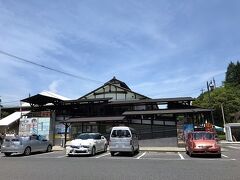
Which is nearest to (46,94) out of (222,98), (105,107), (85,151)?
(105,107)

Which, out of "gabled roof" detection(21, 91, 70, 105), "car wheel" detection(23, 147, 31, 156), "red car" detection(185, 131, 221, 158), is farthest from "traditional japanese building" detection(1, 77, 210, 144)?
"red car" detection(185, 131, 221, 158)

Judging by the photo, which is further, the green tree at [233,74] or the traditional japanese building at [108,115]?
the green tree at [233,74]

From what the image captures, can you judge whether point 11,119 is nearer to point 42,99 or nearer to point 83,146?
point 42,99

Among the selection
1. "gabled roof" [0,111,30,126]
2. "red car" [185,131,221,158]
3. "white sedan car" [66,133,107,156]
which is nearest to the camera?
"red car" [185,131,221,158]

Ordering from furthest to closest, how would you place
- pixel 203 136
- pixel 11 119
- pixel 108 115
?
pixel 11 119 < pixel 108 115 < pixel 203 136

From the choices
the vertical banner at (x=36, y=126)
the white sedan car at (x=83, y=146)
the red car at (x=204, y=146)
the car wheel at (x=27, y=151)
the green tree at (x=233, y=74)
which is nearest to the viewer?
the red car at (x=204, y=146)

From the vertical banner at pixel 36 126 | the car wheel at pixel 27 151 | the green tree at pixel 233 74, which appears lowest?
the car wheel at pixel 27 151

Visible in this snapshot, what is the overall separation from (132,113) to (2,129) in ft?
83.1

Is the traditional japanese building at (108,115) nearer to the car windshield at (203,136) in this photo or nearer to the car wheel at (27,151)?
the car wheel at (27,151)

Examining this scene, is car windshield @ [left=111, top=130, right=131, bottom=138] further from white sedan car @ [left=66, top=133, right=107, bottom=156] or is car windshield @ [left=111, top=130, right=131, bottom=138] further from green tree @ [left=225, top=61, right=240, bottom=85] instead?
green tree @ [left=225, top=61, right=240, bottom=85]

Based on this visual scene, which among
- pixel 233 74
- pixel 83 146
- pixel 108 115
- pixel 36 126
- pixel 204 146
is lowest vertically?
pixel 204 146

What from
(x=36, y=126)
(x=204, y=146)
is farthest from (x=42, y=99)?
(x=204, y=146)

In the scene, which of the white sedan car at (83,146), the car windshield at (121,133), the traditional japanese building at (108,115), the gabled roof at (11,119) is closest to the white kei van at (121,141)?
the car windshield at (121,133)

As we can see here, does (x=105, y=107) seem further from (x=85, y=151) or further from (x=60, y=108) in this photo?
(x=85, y=151)
